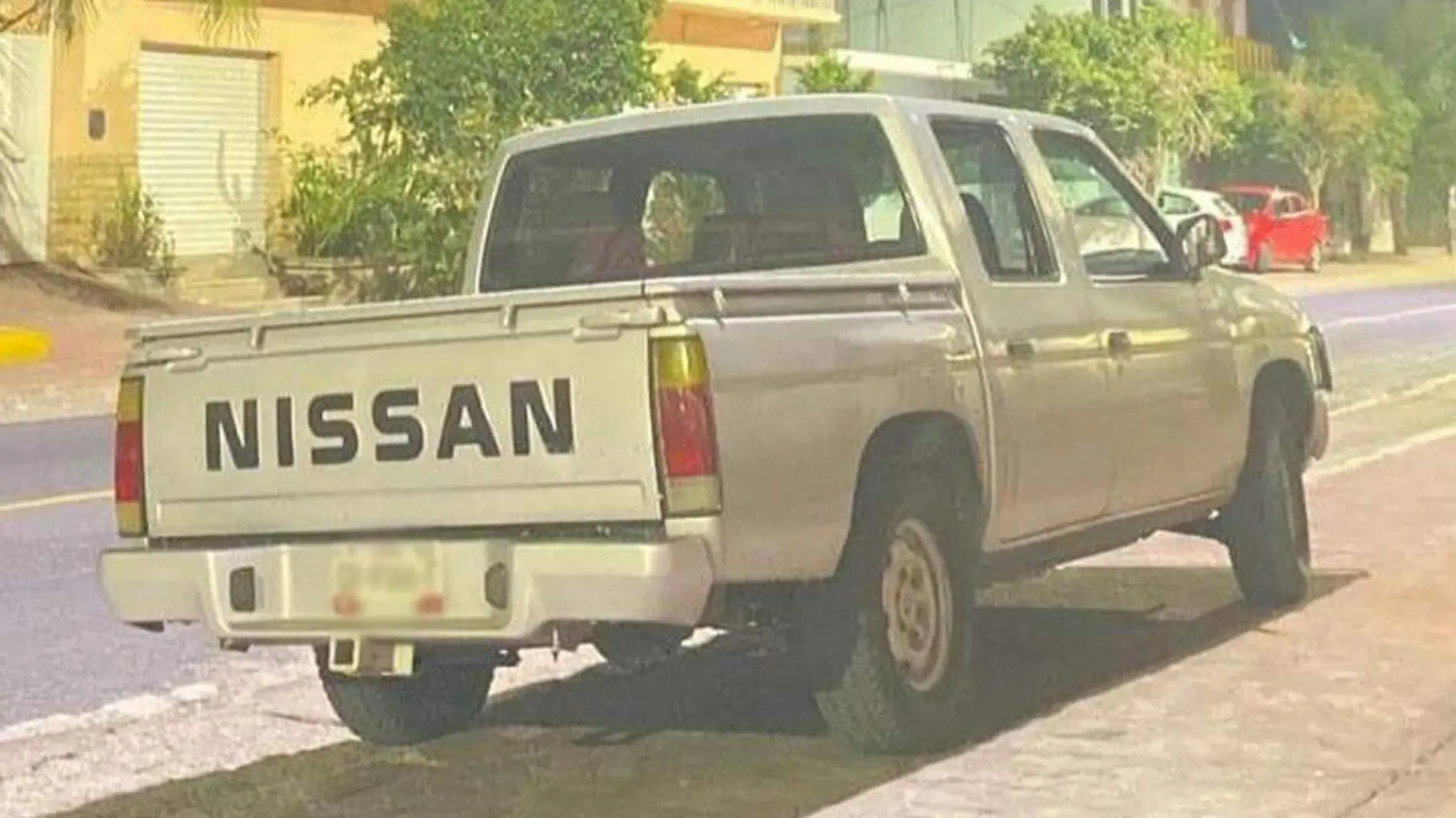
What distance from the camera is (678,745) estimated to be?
24.0ft

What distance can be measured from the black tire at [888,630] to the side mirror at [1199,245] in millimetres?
2173

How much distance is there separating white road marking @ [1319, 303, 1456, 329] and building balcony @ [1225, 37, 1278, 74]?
22.5 metres

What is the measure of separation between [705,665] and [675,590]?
2.85m

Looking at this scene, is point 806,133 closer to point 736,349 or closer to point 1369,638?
point 736,349

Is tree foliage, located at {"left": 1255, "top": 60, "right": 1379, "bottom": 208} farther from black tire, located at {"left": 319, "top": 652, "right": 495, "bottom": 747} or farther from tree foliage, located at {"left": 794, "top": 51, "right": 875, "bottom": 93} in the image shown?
black tire, located at {"left": 319, "top": 652, "right": 495, "bottom": 747}

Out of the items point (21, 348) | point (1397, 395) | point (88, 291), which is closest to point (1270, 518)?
point (1397, 395)

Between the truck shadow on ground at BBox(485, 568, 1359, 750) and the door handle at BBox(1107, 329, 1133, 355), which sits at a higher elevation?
the door handle at BBox(1107, 329, 1133, 355)

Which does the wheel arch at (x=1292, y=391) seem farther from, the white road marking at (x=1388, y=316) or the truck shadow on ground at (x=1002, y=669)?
the white road marking at (x=1388, y=316)

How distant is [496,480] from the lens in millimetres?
6094

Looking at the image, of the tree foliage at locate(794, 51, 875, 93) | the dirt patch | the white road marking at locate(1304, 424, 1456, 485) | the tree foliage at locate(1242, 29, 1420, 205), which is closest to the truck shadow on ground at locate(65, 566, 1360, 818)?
the white road marking at locate(1304, 424, 1456, 485)

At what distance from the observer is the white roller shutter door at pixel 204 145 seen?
27.6 meters

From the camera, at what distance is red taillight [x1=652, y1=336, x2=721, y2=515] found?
230 inches

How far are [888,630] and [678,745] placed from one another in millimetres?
890

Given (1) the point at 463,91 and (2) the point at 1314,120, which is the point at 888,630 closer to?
(1) the point at 463,91
